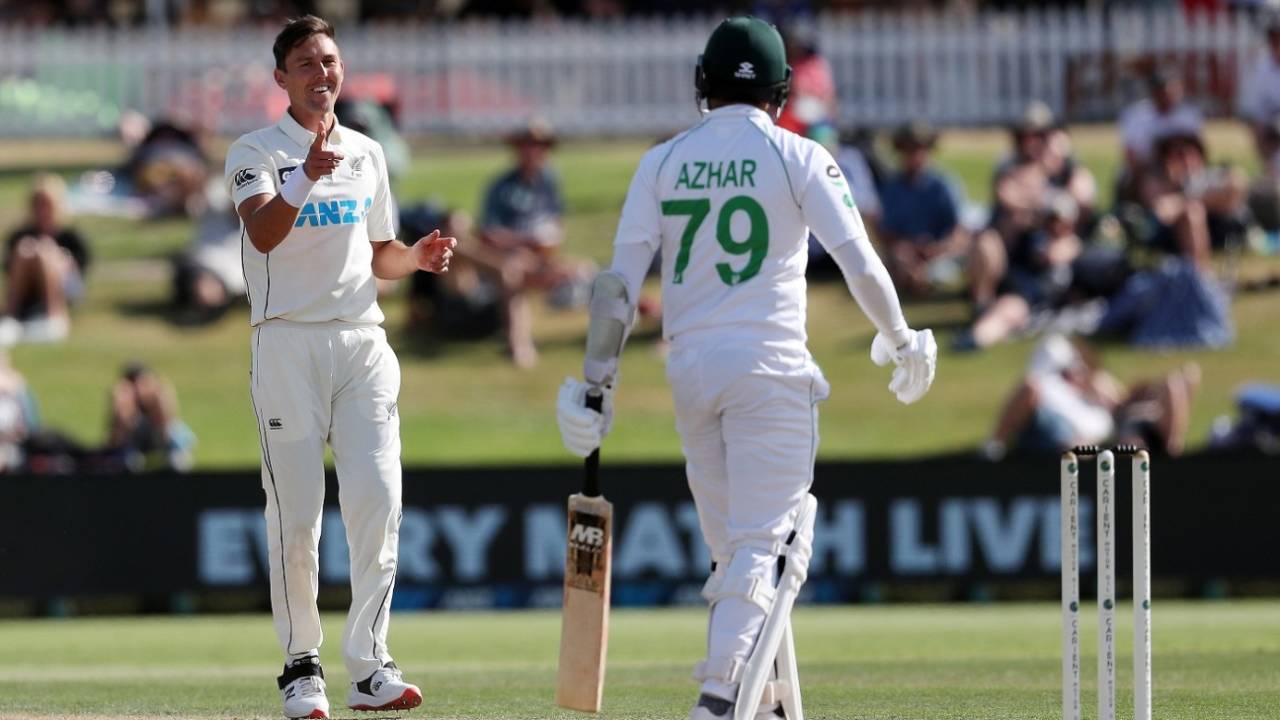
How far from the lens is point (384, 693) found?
21.1ft

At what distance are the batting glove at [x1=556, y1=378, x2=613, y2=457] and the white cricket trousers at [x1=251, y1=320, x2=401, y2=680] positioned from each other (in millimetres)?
738

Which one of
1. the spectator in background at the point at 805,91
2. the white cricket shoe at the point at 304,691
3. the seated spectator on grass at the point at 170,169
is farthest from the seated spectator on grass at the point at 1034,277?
the white cricket shoe at the point at 304,691

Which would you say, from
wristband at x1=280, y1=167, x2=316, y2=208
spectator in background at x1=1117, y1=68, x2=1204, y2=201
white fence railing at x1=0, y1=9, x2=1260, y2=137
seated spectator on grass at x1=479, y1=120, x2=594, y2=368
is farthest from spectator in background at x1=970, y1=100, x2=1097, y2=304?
wristband at x1=280, y1=167, x2=316, y2=208

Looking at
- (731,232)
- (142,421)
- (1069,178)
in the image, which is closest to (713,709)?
(731,232)

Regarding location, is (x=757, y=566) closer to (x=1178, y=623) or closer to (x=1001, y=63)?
(x=1178, y=623)

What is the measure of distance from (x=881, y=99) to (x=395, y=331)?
22.9ft

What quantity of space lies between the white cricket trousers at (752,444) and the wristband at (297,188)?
1.21 meters

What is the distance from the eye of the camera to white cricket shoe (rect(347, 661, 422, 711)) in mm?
6402

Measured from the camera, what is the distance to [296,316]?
6297 mm

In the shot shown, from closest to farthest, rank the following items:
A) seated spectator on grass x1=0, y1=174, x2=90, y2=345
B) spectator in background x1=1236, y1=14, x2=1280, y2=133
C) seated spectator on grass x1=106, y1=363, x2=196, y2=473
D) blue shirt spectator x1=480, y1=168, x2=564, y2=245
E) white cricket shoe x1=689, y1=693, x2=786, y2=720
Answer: white cricket shoe x1=689, y1=693, x2=786, y2=720
seated spectator on grass x1=106, y1=363, x2=196, y2=473
seated spectator on grass x1=0, y1=174, x2=90, y2=345
blue shirt spectator x1=480, y1=168, x2=564, y2=245
spectator in background x1=1236, y1=14, x2=1280, y2=133

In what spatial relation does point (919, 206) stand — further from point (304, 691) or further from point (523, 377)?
point (304, 691)

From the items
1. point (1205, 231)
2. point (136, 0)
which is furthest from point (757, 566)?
point (136, 0)

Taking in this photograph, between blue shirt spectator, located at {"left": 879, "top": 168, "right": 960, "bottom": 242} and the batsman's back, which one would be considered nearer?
the batsman's back

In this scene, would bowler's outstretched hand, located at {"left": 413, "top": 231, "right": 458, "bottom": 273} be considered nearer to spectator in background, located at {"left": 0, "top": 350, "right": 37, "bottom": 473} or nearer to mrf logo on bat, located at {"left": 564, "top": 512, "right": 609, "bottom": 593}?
mrf logo on bat, located at {"left": 564, "top": 512, "right": 609, "bottom": 593}
